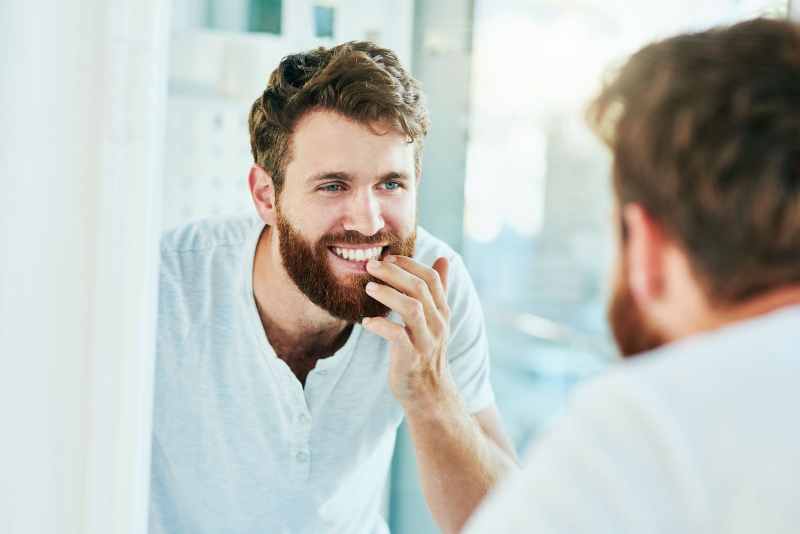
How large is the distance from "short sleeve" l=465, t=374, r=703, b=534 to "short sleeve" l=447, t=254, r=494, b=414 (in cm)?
72

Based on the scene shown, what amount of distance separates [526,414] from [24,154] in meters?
1.07

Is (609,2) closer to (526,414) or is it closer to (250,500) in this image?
(526,414)

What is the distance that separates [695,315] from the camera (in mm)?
504

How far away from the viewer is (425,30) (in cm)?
143

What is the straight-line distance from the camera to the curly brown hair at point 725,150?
471 mm

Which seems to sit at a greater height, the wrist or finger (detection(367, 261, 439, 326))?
finger (detection(367, 261, 439, 326))

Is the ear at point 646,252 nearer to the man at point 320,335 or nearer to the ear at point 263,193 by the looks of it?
the man at point 320,335

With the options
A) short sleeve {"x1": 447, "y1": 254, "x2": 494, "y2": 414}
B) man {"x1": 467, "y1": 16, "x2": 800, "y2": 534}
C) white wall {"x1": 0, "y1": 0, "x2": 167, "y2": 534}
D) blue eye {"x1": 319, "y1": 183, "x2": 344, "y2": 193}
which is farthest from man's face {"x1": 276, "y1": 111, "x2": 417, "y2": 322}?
man {"x1": 467, "y1": 16, "x2": 800, "y2": 534}

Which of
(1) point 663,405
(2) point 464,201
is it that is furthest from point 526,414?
(1) point 663,405

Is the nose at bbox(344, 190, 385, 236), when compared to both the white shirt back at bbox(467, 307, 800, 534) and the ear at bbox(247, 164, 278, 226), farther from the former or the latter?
the white shirt back at bbox(467, 307, 800, 534)

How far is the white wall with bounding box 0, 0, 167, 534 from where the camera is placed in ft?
2.36

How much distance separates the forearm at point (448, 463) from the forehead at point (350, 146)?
314 mm

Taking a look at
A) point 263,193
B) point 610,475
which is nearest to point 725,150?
point 610,475

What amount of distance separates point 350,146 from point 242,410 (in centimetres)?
39
